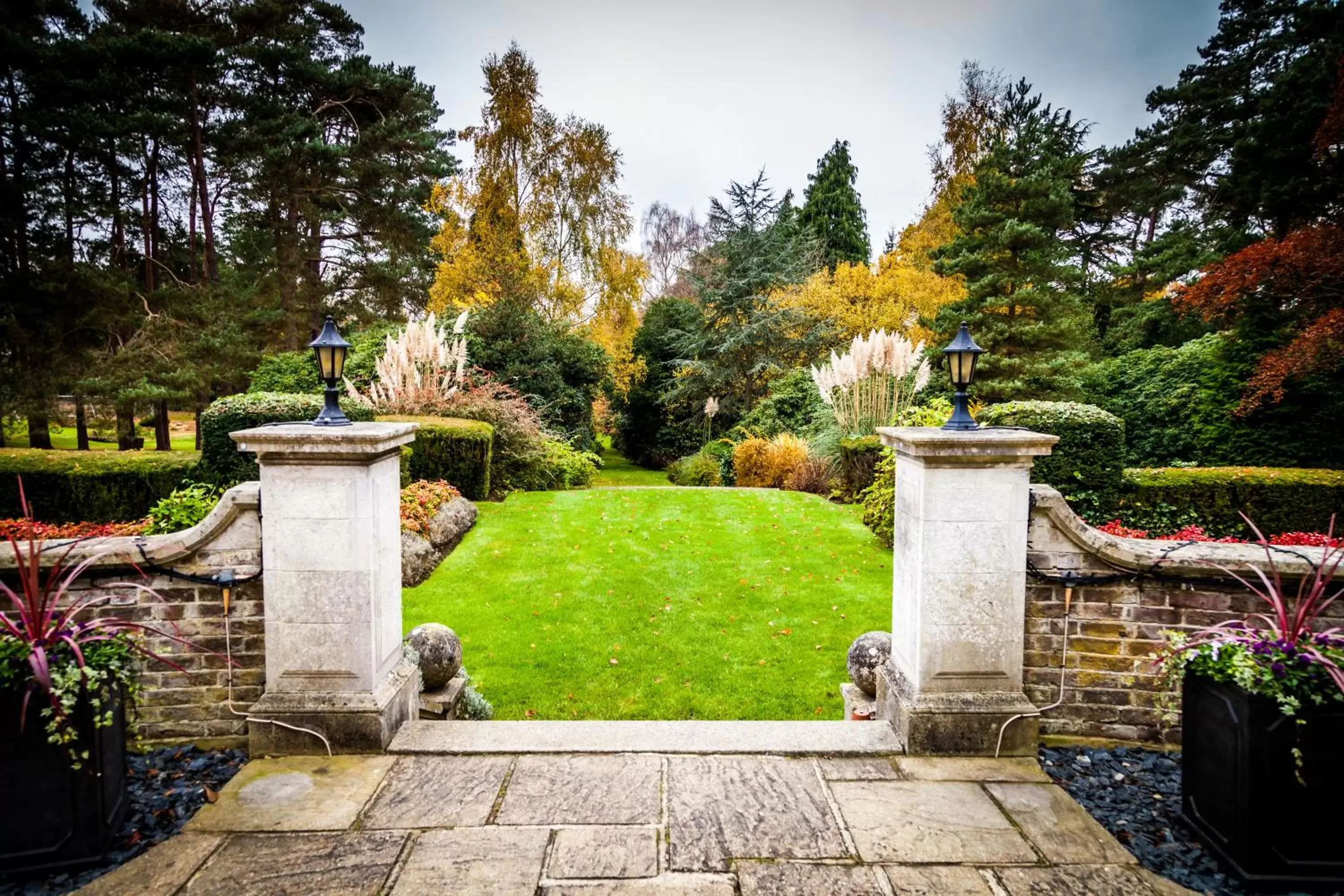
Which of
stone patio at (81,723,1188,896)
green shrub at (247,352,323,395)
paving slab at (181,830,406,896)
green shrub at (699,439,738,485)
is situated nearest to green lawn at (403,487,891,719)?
stone patio at (81,723,1188,896)

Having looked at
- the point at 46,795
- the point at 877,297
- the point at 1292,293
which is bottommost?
the point at 46,795

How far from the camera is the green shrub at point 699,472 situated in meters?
13.7

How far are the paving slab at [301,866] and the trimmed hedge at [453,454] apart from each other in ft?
21.3

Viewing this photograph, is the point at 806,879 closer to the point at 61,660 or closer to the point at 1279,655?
the point at 1279,655

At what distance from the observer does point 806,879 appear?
2.03 m

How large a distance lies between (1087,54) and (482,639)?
1763 cm

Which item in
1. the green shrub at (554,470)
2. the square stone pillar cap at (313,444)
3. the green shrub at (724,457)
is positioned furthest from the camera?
the green shrub at (724,457)

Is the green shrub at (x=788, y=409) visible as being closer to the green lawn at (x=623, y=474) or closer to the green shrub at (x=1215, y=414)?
the green lawn at (x=623, y=474)

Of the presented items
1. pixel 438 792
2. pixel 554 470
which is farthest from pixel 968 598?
pixel 554 470

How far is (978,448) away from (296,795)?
2980 mm

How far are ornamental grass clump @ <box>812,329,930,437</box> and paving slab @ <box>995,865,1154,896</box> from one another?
23.7ft

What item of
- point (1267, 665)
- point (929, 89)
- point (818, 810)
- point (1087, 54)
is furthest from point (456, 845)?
point (929, 89)

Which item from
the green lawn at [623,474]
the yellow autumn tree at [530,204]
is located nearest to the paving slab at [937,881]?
the green lawn at [623,474]

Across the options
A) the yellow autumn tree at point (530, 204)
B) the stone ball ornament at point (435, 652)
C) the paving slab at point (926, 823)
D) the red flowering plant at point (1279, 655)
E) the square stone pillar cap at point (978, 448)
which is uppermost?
the yellow autumn tree at point (530, 204)
